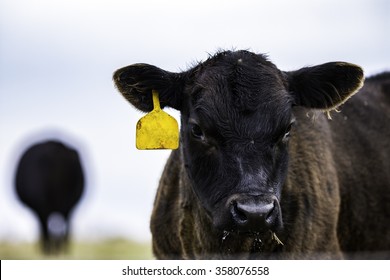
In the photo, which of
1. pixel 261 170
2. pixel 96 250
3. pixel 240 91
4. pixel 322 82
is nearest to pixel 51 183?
pixel 96 250

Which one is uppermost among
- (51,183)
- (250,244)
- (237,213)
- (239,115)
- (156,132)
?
(239,115)

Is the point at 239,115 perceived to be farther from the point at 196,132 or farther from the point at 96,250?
the point at 96,250

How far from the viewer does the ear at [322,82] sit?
24.7 feet

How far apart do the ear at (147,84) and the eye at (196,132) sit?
45cm

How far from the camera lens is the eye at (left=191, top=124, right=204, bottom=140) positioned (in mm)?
7125

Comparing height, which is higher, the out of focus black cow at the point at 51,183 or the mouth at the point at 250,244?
the mouth at the point at 250,244

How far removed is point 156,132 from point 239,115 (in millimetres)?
811

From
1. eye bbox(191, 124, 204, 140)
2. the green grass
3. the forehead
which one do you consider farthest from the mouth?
the green grass

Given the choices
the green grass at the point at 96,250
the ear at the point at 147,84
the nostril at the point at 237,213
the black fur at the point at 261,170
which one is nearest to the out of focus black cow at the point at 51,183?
the green grass at the point at 96,250

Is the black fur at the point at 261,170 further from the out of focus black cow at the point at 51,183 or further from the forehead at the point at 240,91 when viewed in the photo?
the out of focus black cow at the point at 51,183

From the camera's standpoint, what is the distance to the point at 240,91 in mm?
7055
